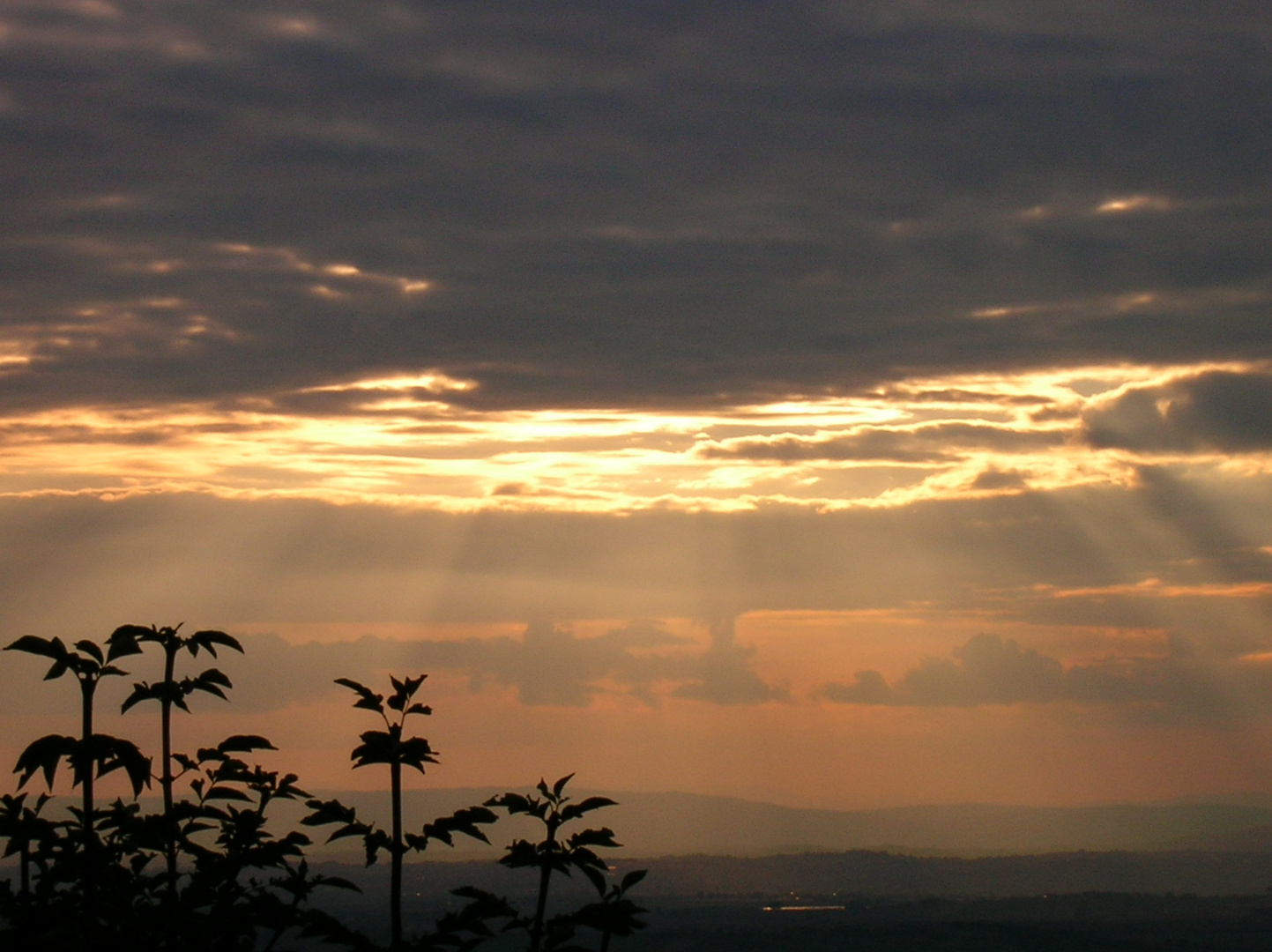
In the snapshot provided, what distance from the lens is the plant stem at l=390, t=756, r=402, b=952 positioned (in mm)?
14016

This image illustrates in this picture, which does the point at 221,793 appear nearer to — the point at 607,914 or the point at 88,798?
the point at 88,798

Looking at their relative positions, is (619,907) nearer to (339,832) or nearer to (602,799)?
(602,799)

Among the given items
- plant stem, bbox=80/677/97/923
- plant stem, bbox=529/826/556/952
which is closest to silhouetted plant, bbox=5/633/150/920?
plant stem, bbox=80/677/97/923

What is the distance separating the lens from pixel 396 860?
14336mm

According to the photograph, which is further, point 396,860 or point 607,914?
point 607,914

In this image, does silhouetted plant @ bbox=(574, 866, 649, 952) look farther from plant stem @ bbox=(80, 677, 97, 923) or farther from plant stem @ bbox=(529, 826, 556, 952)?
plant stem @ bbox=(80, 677, 97, 923)

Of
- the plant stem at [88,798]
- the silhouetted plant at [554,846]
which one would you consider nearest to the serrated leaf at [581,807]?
the silhouetted plant at [554,846]

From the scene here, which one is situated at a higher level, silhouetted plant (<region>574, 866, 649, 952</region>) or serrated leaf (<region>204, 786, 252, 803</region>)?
serrated leaf (<region>204, 786, 252, 803</region>)

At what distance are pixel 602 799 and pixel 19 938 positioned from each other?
6.18m

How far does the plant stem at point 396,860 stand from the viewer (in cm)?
1402

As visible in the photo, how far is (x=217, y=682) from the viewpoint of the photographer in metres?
15.2

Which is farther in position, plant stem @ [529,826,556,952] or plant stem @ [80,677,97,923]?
plant stem @ [529,826,556,952]

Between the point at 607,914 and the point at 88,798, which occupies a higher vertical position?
the point at 88,798

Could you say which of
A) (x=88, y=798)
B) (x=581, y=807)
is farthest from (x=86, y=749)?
(x=581, y=807)
